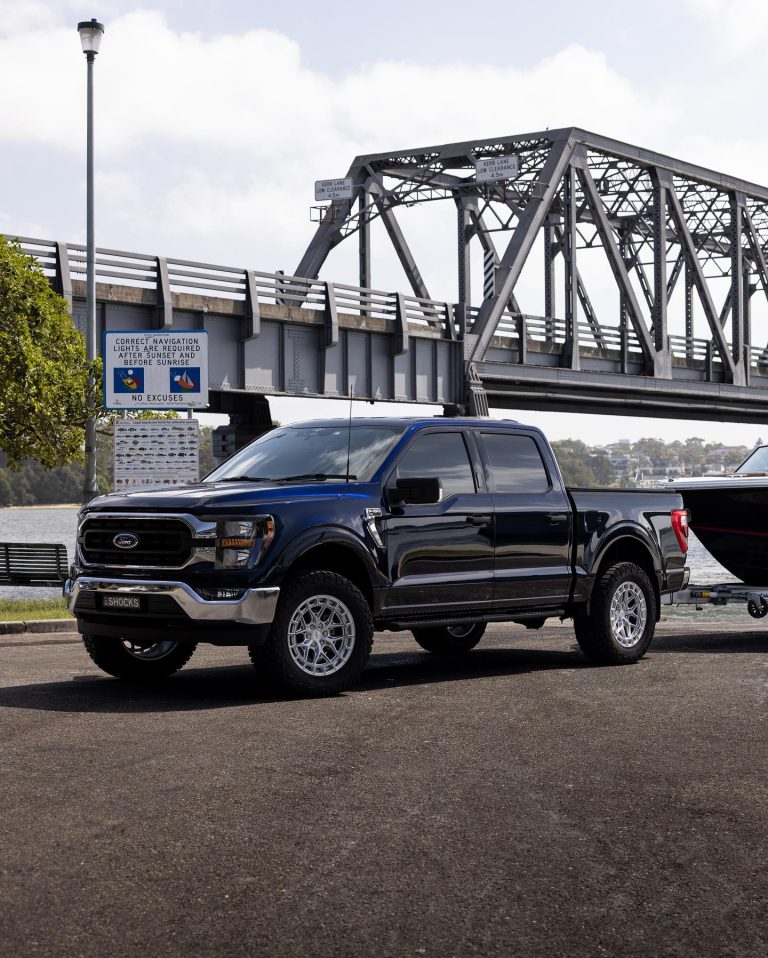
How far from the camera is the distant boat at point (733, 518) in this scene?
14.8m

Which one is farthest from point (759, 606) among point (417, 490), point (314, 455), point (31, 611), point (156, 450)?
point (156, 450)

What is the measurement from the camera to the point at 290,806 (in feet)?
21.1

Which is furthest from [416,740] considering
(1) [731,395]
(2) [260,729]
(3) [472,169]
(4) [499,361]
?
(1) [731,395]

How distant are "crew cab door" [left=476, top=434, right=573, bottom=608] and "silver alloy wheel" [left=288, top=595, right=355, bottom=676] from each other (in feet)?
5.49

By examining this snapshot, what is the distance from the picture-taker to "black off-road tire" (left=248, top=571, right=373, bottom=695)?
31.7 ft

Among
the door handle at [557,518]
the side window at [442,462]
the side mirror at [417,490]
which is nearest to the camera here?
the side mirror at [417,490]

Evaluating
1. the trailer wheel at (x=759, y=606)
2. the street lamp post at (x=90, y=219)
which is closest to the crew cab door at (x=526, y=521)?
the trailer wheel at (x=759, y=606)

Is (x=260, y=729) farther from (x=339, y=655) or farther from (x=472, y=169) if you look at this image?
(x=472, y=169)

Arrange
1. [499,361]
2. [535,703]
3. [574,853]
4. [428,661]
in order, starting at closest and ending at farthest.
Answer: [574,853], [535,703], [428,661], [499,361]

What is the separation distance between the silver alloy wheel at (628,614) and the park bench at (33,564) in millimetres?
14377

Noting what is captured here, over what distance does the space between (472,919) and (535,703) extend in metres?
4.92

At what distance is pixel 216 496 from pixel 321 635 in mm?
1224

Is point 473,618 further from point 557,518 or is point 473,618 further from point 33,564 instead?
point 33,564

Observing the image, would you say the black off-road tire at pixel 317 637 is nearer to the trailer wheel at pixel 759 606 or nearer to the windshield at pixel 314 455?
the windshield at pixel 314 455
